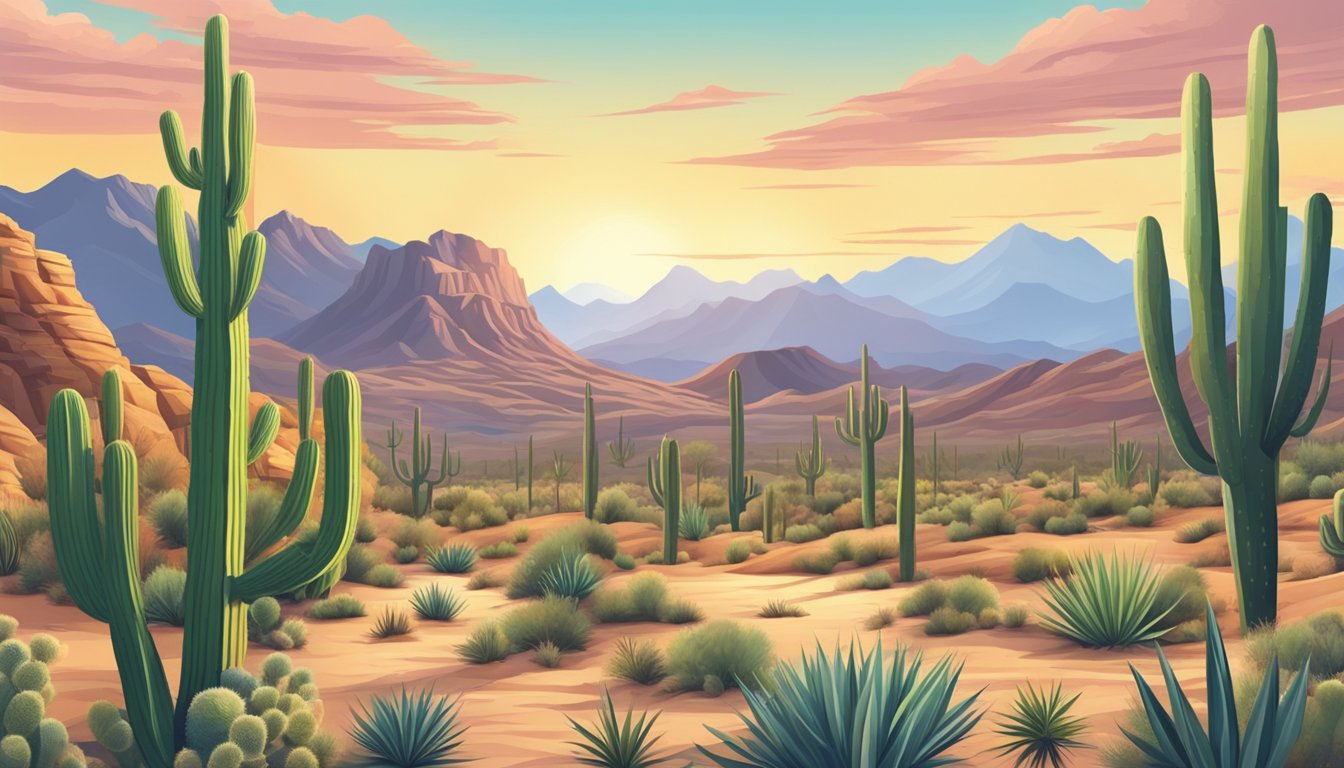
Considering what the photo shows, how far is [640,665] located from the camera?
12320 mm

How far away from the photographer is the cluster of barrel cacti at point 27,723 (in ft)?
27.5

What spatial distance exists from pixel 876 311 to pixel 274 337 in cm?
7528

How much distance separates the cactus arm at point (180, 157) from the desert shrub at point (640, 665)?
6.21 m

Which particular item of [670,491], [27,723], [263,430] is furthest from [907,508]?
[27,723]

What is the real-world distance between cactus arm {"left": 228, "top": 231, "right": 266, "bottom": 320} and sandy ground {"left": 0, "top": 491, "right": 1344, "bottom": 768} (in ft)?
13.2

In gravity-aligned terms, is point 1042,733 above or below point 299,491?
below

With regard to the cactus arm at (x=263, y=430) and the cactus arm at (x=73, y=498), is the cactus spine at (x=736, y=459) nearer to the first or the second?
the cactus arm at (x=263, y=430)

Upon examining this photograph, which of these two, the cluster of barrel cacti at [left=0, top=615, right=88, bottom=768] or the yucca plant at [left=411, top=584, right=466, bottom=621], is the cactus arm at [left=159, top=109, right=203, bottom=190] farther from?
the yucca plant at [left=411, top=584, right=466, bottom=621]

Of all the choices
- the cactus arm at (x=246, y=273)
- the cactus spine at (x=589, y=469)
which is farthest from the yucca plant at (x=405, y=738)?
the cactus spine at (x=589, y=469)

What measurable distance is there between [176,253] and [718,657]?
20.7 ft

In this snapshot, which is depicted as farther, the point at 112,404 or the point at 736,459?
the point at 736,459

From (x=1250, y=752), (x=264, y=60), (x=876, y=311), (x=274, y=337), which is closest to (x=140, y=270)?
(x=274, y=337)

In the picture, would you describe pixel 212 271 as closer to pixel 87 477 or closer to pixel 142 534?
pixel 87 477

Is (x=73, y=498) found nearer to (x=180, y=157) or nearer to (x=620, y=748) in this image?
(x=180, y=157)
